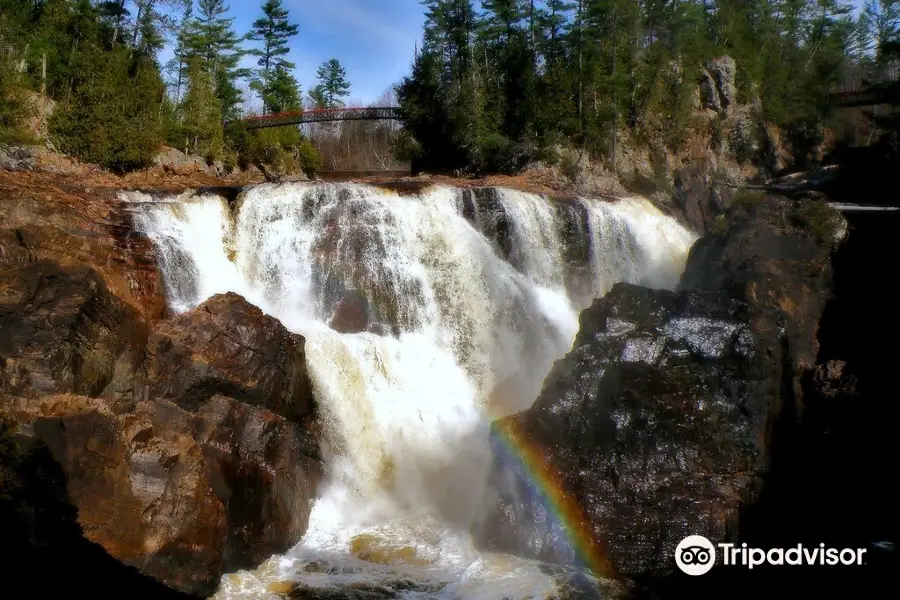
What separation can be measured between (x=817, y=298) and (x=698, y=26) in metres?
35.7

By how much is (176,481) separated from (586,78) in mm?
32309

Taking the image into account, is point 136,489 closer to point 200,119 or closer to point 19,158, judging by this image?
point 19,158

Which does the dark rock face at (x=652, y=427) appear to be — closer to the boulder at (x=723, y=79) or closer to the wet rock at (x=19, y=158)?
the wet rock at (x=19, y=158)

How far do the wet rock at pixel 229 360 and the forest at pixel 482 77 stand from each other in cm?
1290

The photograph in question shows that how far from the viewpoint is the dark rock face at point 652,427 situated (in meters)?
10.3

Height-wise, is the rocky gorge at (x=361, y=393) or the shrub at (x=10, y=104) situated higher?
the shrub at (x=10, y=104)

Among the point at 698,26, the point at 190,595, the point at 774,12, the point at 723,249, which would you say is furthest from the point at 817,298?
the point at 774,12

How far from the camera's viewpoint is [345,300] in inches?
591

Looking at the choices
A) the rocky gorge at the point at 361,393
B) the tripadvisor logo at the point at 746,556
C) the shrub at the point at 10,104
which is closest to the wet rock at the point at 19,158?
the shrub at the point at 10,104

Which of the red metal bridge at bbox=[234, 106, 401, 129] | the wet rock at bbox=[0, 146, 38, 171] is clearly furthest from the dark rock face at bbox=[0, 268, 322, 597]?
the red metal bridge at bbox=[234, 106, 401, 129]

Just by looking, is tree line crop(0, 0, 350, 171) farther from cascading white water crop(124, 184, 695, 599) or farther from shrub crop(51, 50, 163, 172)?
cascading white water crop(124, 184, 695, 599)

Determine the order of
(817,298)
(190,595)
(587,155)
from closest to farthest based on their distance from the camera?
(190,595) → (817,298) → (587,155)

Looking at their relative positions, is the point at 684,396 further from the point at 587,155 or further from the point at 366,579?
the point at 587,155

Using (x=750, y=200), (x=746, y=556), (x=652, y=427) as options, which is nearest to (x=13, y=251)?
(x=652, y=427)
